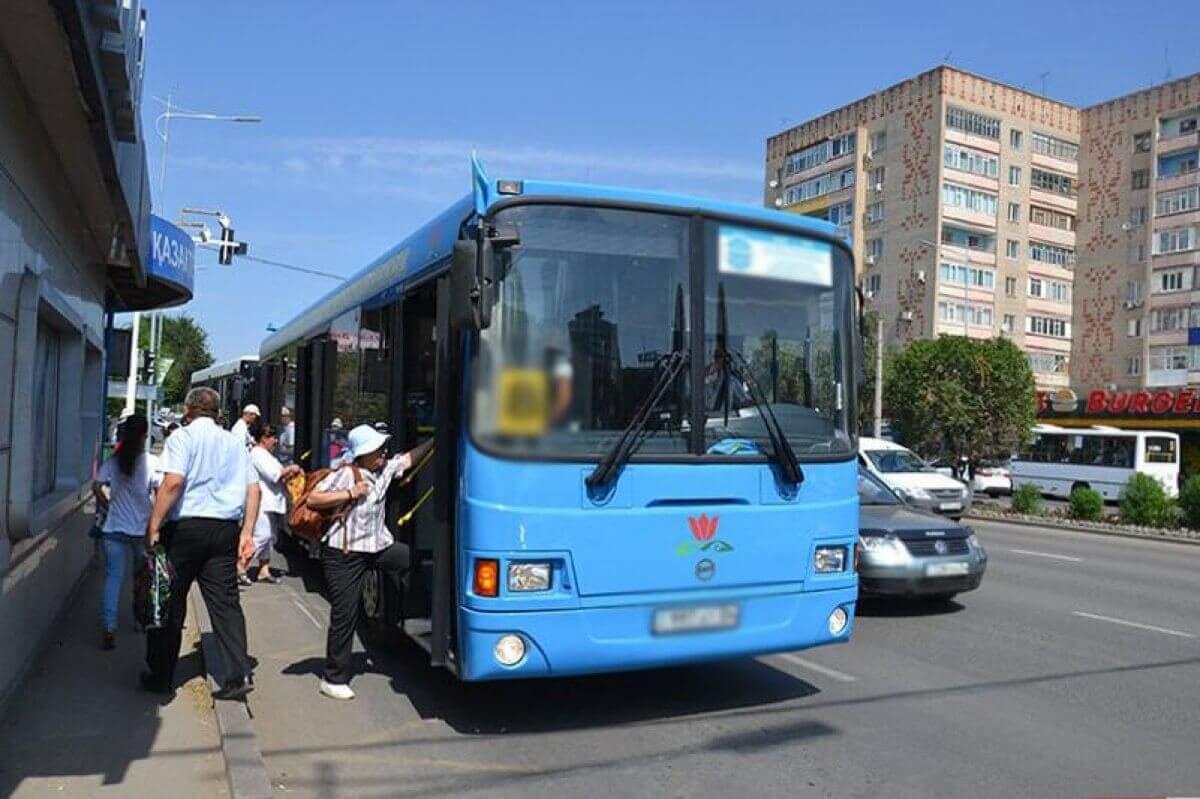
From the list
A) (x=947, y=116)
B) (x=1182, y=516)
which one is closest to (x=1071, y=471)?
(x=1182, y=516)

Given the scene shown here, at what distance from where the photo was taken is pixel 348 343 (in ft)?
32.8

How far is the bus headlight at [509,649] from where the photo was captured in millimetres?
5629

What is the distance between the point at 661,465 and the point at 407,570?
223 cm

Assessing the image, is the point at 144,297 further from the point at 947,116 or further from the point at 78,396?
the point at 947,116

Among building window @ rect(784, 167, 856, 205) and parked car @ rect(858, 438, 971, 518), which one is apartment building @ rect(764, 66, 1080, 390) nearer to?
building window @ rect(784, 167, 856, 205)

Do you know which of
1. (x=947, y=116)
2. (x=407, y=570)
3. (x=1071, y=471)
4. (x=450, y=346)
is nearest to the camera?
(x=450, y=346)

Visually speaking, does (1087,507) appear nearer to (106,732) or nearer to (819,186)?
(106,732)

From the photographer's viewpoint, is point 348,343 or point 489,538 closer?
point 489,538

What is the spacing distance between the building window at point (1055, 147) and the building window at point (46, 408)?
68525mm

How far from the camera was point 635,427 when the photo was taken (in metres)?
5.89

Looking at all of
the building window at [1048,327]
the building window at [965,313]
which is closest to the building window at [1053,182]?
the building window at [1048,327]

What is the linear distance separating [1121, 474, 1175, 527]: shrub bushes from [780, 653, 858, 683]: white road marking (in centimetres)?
1945

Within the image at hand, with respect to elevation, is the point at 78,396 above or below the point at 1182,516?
above

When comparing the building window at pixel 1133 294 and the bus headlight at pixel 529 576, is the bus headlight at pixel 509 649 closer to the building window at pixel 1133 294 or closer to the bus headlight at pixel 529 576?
the bus headlight at pixel 529 576
